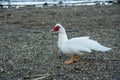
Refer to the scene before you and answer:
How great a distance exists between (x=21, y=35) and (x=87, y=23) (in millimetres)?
5217

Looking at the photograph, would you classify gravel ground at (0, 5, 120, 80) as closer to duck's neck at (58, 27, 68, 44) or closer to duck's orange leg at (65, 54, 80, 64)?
duck's orange leg at (65, 54, 80, 64)

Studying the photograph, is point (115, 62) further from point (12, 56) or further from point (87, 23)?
point (87, 23)

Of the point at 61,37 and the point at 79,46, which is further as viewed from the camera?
the point at 61,37

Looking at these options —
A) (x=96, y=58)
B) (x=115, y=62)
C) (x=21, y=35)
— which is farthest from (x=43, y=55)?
(x=21, y=35)

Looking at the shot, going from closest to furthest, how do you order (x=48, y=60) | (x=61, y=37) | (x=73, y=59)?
(x=73, y=59), (x=61, y=37), (x=48, y=60)

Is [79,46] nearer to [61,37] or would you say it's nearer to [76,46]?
[76,46]

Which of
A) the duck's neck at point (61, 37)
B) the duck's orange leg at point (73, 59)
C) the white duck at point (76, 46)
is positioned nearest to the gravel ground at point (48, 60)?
the duck's orange leg at point (73, 59)

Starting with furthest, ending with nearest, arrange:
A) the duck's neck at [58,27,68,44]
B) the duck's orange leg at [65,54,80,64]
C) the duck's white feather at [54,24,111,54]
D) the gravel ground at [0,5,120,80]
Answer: the duck's neck at [58,27,68,44] < the duck's orange leg at [65,54,80,64] < the duck's white feather at [54,24,111,54] < the gravel ground at [0,5,120,80]

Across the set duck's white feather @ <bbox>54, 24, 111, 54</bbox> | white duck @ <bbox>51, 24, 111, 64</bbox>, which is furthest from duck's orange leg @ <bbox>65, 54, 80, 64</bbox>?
duck's white feather @ <bbox>54, 24, 111, 54</bbox>

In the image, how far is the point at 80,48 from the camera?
884 cm

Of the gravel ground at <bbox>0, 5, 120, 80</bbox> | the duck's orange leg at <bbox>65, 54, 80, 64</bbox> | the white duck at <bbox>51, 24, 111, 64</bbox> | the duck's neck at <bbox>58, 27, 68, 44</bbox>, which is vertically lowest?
the gravel ground at <bbox>0, 5, 120, 80</bbox>

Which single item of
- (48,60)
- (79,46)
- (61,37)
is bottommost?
(48,60)

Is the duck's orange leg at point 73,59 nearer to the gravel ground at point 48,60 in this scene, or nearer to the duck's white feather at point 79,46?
the gravel ground at point 48,60

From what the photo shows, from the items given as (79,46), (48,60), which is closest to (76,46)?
(79,46)
